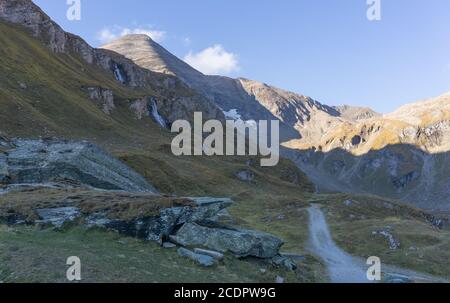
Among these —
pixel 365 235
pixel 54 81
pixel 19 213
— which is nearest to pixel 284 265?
pixel 19 213

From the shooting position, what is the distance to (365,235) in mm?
60594

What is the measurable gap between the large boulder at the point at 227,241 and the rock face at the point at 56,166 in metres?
18.4

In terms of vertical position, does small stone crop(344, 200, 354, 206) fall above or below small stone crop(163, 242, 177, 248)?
below

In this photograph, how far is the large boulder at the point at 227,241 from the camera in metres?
29.0

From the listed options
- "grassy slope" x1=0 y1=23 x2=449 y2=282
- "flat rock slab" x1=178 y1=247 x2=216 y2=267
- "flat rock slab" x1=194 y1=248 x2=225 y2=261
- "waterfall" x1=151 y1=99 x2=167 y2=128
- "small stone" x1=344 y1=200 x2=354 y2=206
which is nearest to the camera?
"grassy slope" x1=0 y1=23 x2=449 y2=282

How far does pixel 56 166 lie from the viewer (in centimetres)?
4522

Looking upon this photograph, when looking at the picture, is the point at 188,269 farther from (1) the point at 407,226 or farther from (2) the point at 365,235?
(1) the point at 407,226

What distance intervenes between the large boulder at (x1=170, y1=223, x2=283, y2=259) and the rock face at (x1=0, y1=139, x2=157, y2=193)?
60.3 feet

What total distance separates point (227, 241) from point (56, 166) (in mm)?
23080

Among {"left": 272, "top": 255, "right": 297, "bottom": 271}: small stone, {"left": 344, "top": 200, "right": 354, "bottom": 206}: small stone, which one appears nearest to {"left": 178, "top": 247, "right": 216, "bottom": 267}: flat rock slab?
{"left": 272, "top": 255, "right": 297, "bottom": 271}: small stone

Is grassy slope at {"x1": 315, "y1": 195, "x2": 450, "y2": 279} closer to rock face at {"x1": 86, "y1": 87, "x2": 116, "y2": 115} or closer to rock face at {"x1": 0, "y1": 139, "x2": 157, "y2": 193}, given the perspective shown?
rock face at {"x1": 0, "y1": 139, "x2": 157, "y2": 193}

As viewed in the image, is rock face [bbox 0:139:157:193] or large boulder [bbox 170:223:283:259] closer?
large boulder [bbox 170:223:283:259]

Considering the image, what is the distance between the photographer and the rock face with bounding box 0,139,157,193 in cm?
4312

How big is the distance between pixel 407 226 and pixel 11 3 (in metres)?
146
